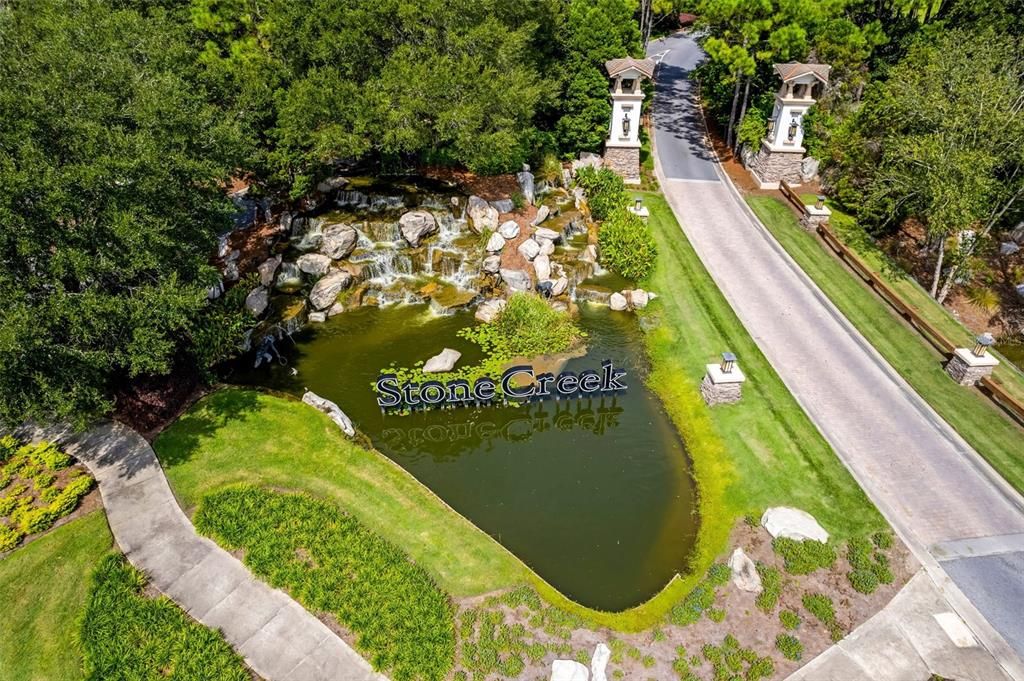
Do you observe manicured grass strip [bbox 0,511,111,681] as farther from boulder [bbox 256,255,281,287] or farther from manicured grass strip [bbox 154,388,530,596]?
boulder [bbox 256,255,281,287]

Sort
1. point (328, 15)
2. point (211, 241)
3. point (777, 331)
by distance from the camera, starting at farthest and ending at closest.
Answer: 1. point (328, 15)
2. point (777, 331)
3. point (211, 241)

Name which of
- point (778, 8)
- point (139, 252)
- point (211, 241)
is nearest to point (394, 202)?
point (211, 241)

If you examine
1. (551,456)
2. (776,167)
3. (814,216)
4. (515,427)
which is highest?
(776,167)

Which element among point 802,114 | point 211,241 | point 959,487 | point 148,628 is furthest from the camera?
point 802,114

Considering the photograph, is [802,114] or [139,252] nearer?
[139,252]

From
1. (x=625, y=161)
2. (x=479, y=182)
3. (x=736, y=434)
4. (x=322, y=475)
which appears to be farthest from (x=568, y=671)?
(x=625, y=161)

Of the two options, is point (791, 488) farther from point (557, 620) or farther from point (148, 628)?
point (148, 628)

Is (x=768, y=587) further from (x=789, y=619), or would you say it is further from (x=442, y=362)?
(x=442, y=362)
